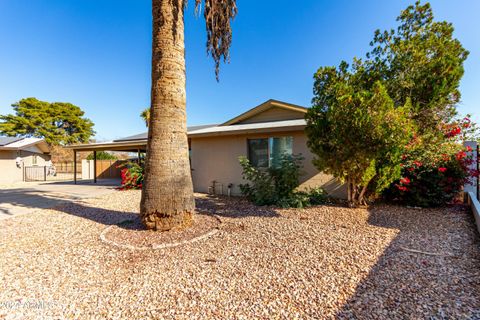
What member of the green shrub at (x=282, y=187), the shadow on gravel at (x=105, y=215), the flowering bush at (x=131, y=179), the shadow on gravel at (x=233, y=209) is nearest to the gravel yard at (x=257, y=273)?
the shadow on gravel at (x=105, y=215)

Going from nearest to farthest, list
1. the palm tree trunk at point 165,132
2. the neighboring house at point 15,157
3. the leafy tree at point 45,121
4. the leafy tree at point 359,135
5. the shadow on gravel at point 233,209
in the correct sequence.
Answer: the palm tree trunk at point 165,132 → the leafy tree at point 359,135 → the shadow on gravel at point 233,209 → the neighboring house at point 15,157 → the leafy tree at point 45,121

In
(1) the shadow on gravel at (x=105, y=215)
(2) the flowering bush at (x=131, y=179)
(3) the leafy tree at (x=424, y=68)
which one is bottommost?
(1) the shadow on gravel at (x=105, y=215)

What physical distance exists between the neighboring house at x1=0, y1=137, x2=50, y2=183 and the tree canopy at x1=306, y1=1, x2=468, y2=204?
22.9m

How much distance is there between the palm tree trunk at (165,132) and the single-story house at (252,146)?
3.92 metres

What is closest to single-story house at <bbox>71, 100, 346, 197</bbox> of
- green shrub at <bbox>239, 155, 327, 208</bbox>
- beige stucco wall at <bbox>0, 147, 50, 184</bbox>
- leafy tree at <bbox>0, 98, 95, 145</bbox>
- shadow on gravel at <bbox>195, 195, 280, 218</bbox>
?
green shrub at <bbox>239, 155, 327, 208</bbox>

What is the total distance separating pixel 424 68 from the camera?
641cm

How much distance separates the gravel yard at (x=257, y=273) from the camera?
2092 millimetres

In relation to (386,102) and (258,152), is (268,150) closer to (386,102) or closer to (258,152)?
(258,152)

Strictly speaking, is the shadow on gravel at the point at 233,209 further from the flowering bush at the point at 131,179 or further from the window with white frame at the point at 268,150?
the flowering bush at the point at 131,179

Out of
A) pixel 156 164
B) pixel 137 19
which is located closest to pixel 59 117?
pixel 137 19

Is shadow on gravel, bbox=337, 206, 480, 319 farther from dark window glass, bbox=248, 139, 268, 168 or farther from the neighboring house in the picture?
the neighboring house

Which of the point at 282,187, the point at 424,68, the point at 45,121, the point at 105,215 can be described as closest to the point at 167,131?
the point at 105,215

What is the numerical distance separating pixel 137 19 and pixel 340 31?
26.7ft

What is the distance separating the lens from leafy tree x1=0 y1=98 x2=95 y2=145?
27625 mm
